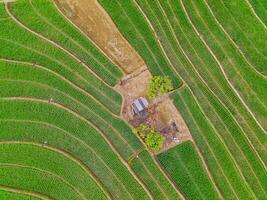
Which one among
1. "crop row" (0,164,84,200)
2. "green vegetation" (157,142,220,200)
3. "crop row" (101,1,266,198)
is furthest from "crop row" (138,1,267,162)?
"crop row" (0,164,84,200)

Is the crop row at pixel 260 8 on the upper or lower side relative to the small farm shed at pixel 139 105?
upper

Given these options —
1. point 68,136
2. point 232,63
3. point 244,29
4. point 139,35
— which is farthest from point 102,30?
point 244,29

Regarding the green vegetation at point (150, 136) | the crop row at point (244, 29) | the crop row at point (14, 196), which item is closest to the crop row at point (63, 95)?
the green vegetation at point (150, 136)

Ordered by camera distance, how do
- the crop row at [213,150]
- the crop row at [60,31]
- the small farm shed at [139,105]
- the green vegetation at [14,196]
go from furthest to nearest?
the crop row at [60,31] < the small farm shed at [139,105] < the green vegetation at [14,196] < the crop row at [213,150]

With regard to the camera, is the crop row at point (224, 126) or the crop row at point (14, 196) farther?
the crop row at point (14, 196)

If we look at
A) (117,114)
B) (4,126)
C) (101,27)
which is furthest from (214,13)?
(4,126)

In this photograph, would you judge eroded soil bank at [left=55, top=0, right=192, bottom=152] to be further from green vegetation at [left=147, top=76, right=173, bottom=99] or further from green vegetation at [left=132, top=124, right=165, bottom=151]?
green vegetation at [left=147, top=76, right=173, bottom=99]

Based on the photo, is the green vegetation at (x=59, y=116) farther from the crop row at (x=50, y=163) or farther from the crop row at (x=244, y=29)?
the crop row at (x=244, y=29)
